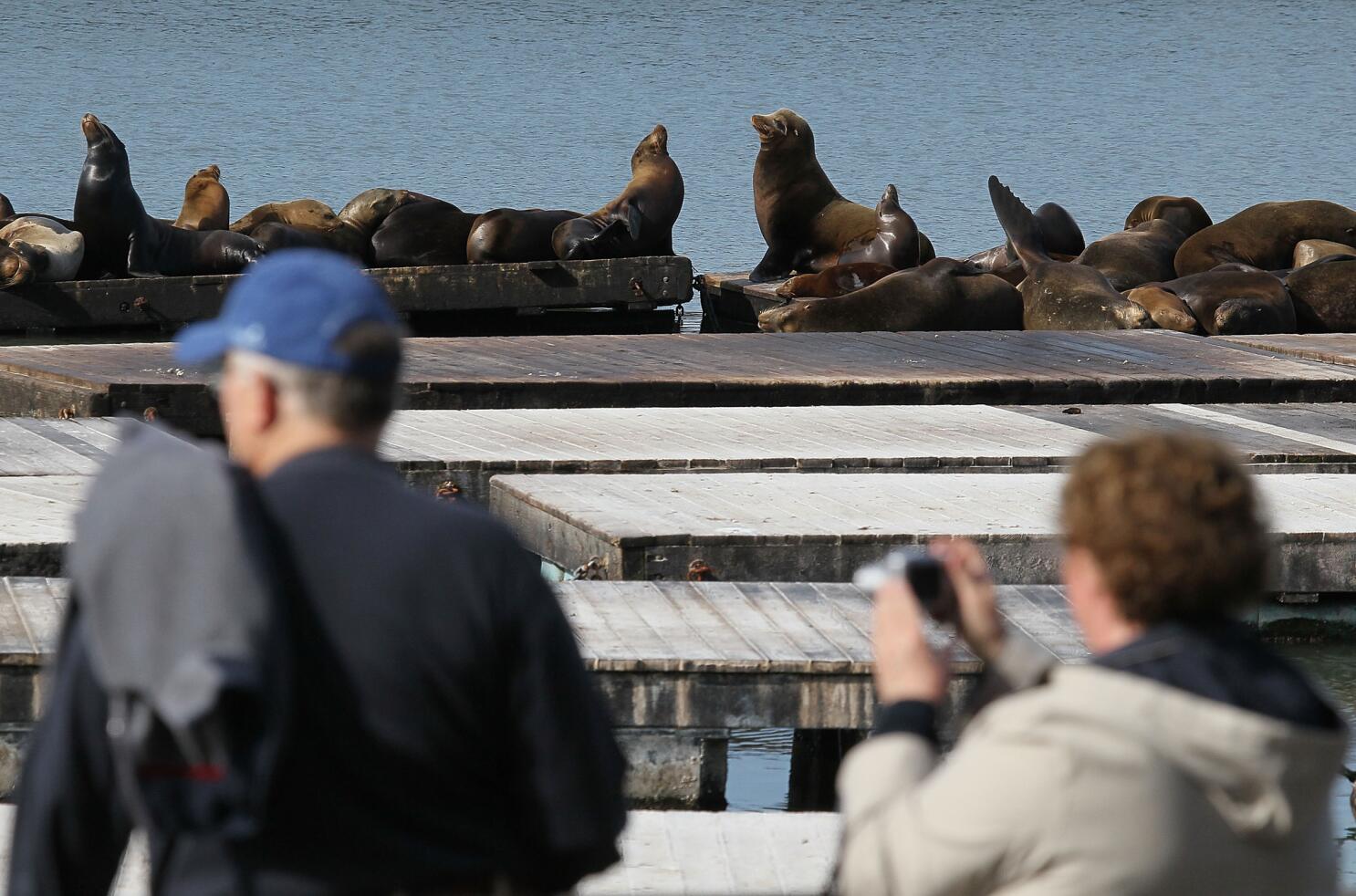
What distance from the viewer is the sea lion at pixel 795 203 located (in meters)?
15.5

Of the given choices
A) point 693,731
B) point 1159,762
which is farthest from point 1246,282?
point 1159,762

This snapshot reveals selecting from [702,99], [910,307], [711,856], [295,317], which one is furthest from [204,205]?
[702,99]

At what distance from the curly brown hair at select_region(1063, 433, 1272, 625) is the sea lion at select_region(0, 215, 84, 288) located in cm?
1127

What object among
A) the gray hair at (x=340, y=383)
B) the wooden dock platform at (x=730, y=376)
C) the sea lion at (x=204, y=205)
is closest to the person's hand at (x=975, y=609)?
the gray hair at (x=340, y=383)

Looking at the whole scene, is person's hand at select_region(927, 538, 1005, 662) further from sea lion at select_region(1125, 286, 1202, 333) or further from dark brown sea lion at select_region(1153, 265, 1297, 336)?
dark brown sea lion at select_region(1153, 265, 1297, 336)

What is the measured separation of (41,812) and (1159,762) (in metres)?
0.93

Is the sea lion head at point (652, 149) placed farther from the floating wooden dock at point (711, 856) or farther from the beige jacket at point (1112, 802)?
the beige jacket at point (1112, 802)

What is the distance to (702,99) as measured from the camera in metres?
48.1

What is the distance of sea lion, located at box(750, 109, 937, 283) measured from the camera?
15.5 metres

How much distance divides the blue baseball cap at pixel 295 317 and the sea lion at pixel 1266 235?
1290 centimetres

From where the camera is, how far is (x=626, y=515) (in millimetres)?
5762

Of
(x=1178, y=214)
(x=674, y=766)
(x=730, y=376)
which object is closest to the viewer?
(x=674, y=766)

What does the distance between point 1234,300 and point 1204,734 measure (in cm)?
1065

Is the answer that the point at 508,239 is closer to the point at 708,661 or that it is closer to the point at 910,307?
the point at 910,307
